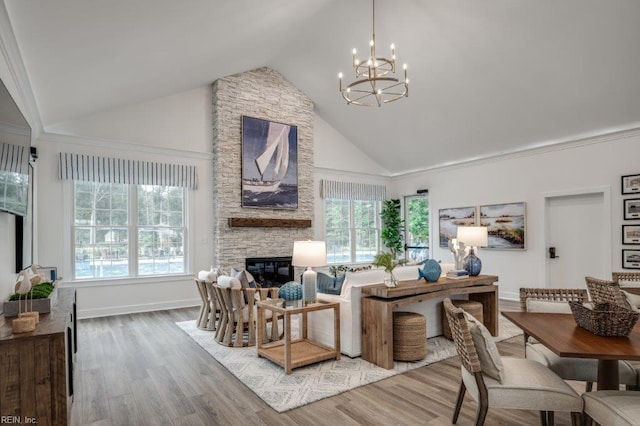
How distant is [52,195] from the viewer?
18.8 feet

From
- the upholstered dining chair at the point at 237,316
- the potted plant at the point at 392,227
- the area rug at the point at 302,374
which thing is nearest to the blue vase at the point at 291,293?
the upholstered dining chair at the point at 237,316

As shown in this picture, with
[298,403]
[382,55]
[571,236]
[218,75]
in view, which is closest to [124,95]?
[218,75]

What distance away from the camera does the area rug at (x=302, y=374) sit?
305cm

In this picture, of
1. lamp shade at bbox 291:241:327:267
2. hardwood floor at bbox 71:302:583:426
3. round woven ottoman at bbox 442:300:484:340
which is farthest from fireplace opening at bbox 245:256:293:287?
round woven ottoman at bbox 442:300:484:340

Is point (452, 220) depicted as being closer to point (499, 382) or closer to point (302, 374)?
point (302, 374)

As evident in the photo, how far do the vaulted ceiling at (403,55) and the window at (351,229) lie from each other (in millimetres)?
2368

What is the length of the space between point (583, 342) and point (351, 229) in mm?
7300

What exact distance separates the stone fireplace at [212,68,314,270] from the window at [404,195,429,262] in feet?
9.00

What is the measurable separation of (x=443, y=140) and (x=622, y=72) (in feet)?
10.2

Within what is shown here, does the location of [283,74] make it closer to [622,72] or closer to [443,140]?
[443,140]

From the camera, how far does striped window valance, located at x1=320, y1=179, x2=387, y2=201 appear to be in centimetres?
878

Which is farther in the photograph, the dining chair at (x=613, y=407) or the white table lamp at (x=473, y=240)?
A: the white table lamp at (x=473, y=240)

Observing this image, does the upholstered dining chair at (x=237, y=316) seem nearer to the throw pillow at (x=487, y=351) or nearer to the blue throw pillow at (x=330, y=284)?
the blue throw pillow at (x=330, y=284)

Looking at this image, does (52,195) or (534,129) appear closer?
(52,195)
